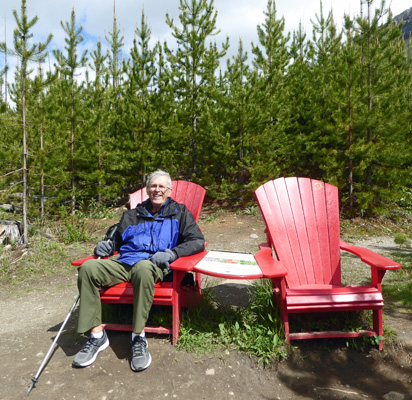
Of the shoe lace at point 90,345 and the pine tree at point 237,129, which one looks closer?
the shoe lace at point 90,345

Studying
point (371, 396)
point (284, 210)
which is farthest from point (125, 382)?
point (284, 210)

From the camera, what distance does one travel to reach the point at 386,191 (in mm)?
7734

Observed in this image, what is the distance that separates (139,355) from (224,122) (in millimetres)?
7487

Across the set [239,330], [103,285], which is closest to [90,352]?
[103,285]

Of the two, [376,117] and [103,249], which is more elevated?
[376,117]

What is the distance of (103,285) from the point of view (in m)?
2.62

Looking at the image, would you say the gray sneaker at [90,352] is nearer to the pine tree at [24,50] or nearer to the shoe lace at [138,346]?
the shoe lace at [138,346]

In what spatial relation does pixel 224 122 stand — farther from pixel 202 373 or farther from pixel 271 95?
pixel 202 373

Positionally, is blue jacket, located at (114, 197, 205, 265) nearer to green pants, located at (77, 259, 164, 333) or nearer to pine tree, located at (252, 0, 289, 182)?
green pants, located at (77, 259, 164, 333)

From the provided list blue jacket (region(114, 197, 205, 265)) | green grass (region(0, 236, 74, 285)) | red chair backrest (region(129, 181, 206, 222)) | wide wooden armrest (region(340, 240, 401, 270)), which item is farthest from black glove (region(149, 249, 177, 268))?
green grass (region(0, 236, 74, 285))

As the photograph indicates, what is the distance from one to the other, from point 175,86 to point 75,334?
28.4 ft

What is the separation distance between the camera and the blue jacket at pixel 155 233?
2883 mm

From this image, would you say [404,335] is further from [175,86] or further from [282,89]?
[175,86]

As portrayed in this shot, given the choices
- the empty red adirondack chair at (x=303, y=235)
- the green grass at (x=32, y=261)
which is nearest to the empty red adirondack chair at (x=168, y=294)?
the empty red adirondack chair at (x=303, y=235)
